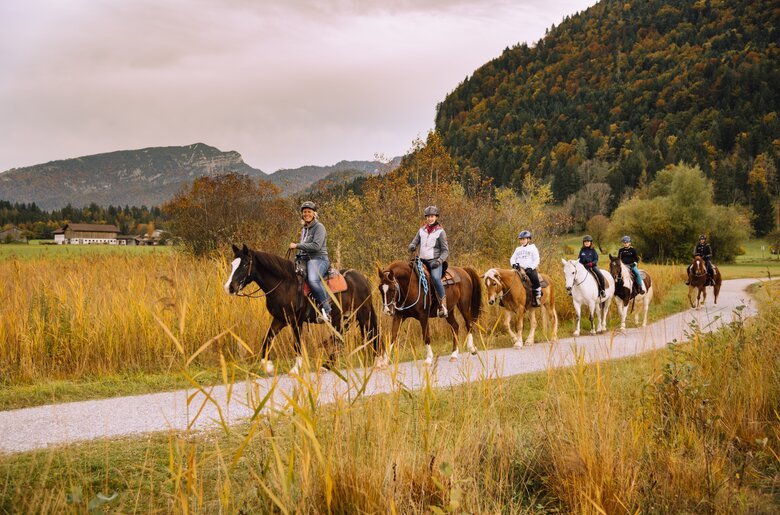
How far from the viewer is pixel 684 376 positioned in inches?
195

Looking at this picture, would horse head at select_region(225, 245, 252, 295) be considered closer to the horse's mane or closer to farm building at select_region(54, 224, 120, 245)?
the horse's mane

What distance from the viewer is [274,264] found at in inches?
305

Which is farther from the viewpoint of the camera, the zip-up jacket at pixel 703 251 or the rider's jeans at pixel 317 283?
the zip-up jacket at pixel 703 251

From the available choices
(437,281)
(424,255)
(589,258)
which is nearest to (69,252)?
(424,255)

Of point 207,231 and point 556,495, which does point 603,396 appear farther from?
point 207,231

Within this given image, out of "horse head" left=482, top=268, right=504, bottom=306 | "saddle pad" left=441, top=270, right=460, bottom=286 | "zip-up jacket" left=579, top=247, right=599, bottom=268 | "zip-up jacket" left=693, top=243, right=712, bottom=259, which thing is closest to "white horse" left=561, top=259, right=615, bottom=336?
"zip-up jacket" left=579, top=247, right=599, bottom=268

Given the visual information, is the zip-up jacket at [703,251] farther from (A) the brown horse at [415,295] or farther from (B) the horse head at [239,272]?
(B) the horse head at [239,272]

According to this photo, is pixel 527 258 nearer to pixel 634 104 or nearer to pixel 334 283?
pixel 334 283

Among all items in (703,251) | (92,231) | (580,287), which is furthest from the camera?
(92,231)

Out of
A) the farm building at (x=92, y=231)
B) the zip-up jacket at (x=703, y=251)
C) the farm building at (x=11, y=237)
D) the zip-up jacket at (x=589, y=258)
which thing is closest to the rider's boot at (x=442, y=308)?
the zip-up jacket at (x=589, y=258)

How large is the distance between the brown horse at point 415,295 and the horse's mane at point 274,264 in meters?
1.38

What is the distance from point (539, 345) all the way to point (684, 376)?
649 cm

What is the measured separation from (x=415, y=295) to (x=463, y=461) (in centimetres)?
548

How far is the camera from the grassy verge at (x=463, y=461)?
9.04 ft
